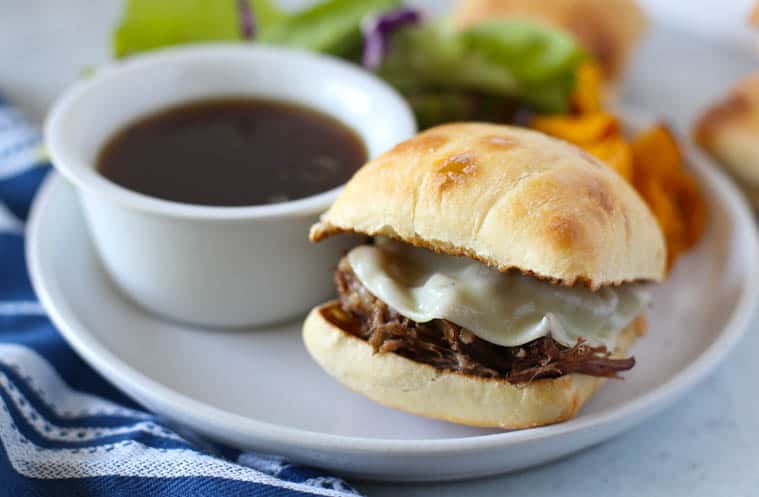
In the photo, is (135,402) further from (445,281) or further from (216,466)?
(445,281)

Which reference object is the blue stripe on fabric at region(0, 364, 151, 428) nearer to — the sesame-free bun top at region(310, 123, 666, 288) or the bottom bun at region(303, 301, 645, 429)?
the bottom bun at region(303, 301, 645, 429)

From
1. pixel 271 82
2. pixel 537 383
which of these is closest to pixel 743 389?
pixel 537 383

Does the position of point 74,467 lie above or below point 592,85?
below

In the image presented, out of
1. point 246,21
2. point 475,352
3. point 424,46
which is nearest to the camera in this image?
point 475,352

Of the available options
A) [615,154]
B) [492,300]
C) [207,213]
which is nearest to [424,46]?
[615,154]

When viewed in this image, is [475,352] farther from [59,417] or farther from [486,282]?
[59,417]

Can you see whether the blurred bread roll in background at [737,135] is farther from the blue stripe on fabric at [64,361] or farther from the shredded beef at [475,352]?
the blue stripe on fabric at [64,361]
